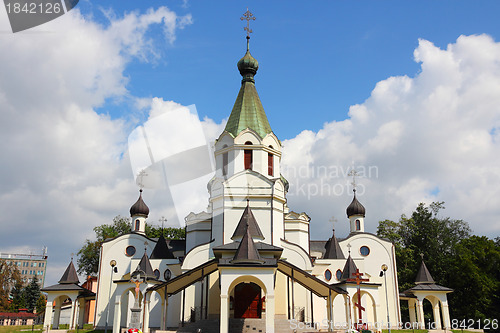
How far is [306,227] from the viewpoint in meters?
28.9

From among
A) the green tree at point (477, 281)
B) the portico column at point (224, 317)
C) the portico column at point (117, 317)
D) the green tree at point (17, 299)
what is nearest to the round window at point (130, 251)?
the portico column at point (117, 317)

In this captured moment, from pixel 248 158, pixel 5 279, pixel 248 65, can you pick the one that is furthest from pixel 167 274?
pixel 5 279

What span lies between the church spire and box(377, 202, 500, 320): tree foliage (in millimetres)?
19410

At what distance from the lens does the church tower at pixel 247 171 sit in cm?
2517

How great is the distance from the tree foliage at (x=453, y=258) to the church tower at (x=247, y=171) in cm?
1753

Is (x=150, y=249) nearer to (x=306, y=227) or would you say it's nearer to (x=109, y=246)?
(x=109, y=246)

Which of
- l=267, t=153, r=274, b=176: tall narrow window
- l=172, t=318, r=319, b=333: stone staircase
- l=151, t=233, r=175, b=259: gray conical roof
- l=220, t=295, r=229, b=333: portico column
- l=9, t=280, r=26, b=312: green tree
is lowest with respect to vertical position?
l=172, t=318, r=319, b=333: stone staircase

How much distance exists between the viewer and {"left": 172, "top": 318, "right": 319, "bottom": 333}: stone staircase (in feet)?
65.1

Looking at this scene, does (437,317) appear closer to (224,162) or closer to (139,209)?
(224,162)

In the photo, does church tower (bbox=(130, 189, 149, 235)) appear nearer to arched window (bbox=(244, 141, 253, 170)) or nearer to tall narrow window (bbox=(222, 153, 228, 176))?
tall narrow window (bbox=(222, 153, 228, 176))

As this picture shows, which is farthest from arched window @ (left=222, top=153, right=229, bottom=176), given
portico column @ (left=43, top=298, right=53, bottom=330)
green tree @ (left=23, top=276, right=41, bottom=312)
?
green tree @ (left=23, top=276, right=41, bottom=312)

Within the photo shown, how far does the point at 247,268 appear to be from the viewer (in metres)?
18.0

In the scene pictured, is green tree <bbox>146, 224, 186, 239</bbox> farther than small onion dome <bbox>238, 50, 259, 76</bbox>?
Yes

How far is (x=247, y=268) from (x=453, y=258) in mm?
27303
